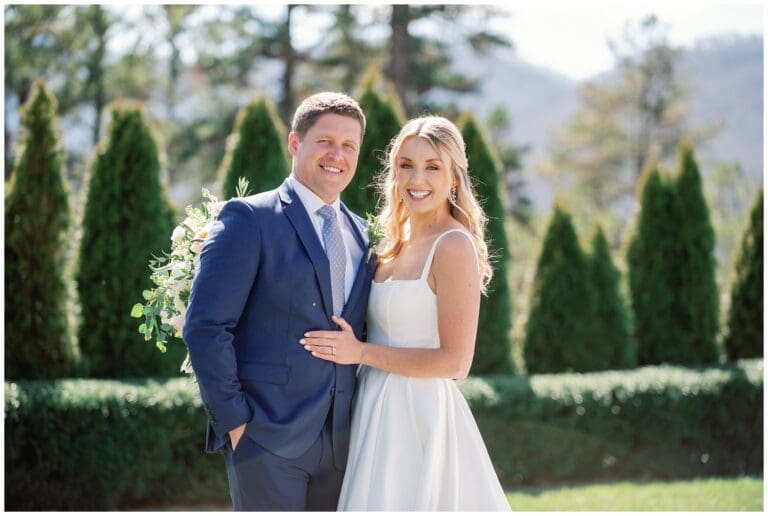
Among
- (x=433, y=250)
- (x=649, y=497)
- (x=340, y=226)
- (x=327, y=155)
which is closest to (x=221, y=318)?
(x=340, y=226)

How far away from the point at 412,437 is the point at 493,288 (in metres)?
4.66

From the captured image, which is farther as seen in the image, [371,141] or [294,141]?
[371,141]

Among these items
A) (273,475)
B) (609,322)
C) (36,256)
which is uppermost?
(36,256)

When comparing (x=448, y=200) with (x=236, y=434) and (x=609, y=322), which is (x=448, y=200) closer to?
(x=236, y=434)

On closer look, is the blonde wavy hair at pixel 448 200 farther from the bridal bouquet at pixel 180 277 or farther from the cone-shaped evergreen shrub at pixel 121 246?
the cone-shaped evergreen shrub at pixel 121 246

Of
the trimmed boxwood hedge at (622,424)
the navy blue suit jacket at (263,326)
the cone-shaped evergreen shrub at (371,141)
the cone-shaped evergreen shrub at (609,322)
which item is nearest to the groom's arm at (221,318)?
the navy blue suit jacket at (263,326)

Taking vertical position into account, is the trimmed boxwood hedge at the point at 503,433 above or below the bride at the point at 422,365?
below

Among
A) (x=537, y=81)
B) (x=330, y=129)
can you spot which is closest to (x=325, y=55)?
(x=330, y=129)

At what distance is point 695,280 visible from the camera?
28.3 feet

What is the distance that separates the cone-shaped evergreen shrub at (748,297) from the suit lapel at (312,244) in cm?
699

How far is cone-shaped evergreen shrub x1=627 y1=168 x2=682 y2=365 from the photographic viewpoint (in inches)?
341

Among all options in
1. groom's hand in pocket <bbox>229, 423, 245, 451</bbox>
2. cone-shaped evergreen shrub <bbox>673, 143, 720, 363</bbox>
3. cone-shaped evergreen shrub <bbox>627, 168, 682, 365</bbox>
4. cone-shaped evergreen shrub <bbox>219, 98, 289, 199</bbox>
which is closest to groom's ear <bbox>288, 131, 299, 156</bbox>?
groom's hand in pocket <bbox>229, 423, 245, 451</bbox>

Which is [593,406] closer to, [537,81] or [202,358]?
[202,358]

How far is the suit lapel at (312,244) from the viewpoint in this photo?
304 cm
